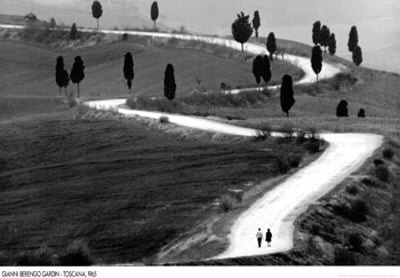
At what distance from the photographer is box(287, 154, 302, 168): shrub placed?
43781mm

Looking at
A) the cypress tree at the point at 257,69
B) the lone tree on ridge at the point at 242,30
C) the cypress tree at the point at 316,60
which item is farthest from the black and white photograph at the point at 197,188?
the lone tree on ridge at the point at 242,30

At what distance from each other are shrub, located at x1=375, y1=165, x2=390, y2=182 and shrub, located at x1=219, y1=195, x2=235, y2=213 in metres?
6.46

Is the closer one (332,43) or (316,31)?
(316,31)

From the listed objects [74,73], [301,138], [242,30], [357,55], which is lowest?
[357,55]

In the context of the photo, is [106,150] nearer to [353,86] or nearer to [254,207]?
[254,207]

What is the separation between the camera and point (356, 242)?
30.3m

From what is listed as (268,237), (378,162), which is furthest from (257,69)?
(268,237)

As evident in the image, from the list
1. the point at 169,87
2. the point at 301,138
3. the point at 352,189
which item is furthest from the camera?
the point at 169,87

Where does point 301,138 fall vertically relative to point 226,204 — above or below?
above

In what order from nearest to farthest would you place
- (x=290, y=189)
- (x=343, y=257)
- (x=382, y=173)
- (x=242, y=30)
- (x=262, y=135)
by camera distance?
(x=343, y=257)
(x=290, y=189)
(x=382, y=173)
(x=262, y=135)
(x=242, y=30)

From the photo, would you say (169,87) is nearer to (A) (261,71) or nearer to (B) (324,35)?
(A) (261,71)

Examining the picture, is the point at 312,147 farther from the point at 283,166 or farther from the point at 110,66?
the point at 110,66

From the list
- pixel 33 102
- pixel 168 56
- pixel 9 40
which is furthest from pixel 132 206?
pixel 9 40

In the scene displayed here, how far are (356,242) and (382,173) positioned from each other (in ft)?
33.2
